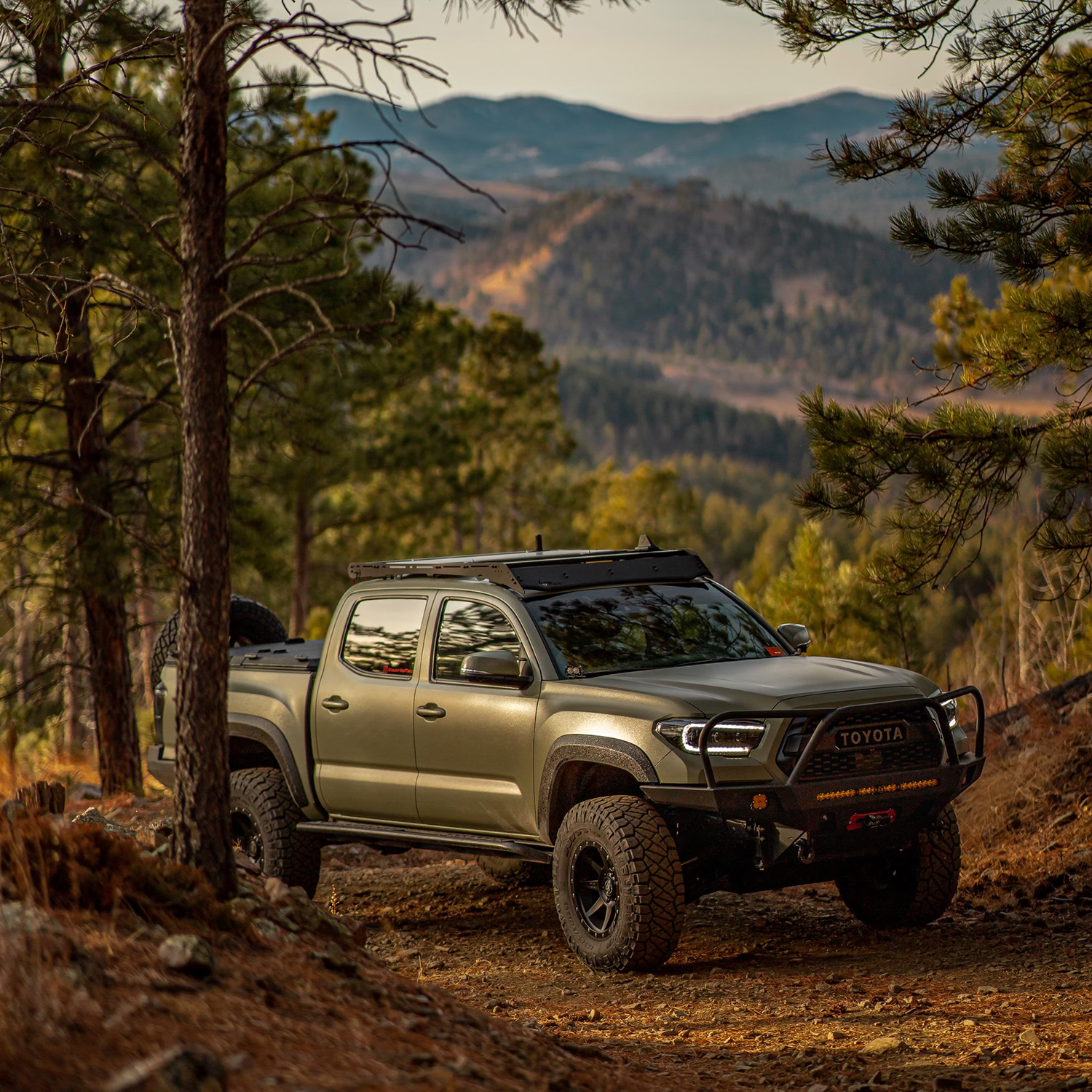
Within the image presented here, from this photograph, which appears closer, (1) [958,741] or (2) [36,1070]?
(2) [36,1070]

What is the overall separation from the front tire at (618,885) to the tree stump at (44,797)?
258 cm

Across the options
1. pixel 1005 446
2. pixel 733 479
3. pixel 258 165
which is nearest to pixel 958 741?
pixel 1005 446

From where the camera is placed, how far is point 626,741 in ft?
22.9

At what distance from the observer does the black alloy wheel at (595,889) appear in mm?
7027

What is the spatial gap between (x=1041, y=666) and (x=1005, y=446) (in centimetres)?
795

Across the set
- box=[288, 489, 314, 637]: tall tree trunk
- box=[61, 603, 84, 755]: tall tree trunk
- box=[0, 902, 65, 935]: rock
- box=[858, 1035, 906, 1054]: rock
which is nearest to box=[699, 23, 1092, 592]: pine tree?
box=[858, 1035, 906, 1054]: rock

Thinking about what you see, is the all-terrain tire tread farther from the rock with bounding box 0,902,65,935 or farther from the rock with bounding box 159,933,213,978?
the rock with bounding box 0,902,65,935

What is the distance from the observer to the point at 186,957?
14.7 ft

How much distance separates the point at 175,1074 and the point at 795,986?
4191 millimetres

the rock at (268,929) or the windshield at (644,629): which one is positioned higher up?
the windshield at (644,629)

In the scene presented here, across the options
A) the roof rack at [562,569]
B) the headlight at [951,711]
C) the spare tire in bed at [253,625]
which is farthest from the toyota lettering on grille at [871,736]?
the spare tire in bed at [253,625]

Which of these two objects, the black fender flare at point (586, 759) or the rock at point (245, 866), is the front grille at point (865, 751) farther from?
the rock at point (245, 866)

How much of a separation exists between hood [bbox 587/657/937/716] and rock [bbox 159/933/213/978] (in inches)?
119

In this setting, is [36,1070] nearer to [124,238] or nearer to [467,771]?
[467,771]
